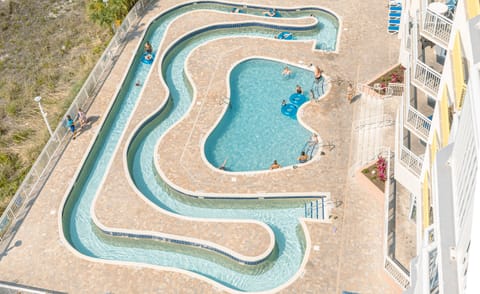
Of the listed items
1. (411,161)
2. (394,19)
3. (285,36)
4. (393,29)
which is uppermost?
(394,19)

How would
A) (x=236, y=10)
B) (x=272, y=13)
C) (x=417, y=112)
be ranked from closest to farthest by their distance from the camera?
(x=417, y=112) < (x=272, y=13) < (x=236, y=10)

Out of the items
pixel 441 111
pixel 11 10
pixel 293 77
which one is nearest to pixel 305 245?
pixel 441 111

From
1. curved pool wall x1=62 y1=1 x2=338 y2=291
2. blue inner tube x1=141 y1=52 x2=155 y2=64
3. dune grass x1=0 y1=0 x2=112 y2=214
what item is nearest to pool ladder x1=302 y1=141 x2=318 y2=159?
curved pool wall x1=62 y1=1 x2=338 y2=291

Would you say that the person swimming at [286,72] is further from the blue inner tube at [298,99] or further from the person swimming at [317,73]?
the blue inner tube at [298,99]

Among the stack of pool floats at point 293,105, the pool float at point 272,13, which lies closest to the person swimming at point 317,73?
the stack of pool floats at point 293,105

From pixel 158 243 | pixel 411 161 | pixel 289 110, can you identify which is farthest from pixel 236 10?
pixel 411 161

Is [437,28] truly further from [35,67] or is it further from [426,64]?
[35,67]
